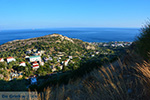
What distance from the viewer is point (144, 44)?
4.59 metres

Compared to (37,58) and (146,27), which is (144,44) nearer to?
(146,27)

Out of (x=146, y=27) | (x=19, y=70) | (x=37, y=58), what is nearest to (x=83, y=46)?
(x=37, y=58)

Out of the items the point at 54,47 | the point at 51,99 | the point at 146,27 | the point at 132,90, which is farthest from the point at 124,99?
the point at 54,47

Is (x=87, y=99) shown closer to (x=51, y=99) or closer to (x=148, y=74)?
(x=51, y=99)

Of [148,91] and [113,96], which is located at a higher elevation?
[148,91]

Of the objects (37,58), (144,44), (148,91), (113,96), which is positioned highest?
(144,44)

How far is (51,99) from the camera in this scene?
318cm

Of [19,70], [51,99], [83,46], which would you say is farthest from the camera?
[83,46]

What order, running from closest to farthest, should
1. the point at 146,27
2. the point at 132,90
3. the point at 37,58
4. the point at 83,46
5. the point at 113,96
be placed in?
1. the point at 113,96
2. the point at 132,90
3. the point at 146,27
4. the point at 37,58
5. the point at 83,46

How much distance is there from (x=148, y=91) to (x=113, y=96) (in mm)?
704

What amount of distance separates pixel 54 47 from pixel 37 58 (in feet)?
73.3

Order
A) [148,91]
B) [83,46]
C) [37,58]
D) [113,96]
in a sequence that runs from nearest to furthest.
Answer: [148,91] → [113,96] → [37,58] → [83,46]

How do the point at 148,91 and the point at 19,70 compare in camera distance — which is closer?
the point at 148,91

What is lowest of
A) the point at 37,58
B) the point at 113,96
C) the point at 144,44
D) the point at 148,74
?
the point at 37,58
